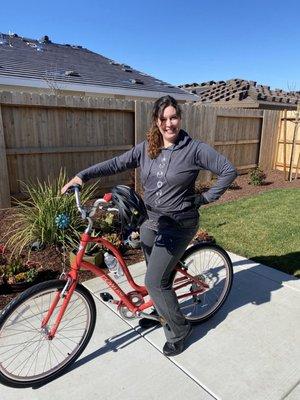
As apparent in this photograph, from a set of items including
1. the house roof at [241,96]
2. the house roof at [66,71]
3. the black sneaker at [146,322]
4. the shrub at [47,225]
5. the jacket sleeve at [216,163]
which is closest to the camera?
the jacket sleeve at [216,163]

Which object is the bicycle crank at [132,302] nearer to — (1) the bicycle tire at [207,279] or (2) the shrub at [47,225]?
(1) the bicycle tire at [207,279]

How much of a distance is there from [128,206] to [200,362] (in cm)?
137

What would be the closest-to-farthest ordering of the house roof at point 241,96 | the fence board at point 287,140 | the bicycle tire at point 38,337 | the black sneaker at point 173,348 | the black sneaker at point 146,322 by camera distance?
the bicycle tire at point 38,337 < the black sneaker at point 173,348 < the black sneaker at point 146,322 < the fence board at point 287,140 < the house roof at point 241,96

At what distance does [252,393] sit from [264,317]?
968 mm

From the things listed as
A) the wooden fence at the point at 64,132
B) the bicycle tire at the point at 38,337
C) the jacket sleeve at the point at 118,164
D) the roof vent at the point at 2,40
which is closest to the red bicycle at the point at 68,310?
the bicycle tire at the point at 38,337

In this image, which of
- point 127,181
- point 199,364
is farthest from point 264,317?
point 127,181

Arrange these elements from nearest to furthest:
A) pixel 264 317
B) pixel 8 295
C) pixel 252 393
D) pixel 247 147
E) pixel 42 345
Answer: pixel 252 393 < pixel 42 345 < pixel 264 317 < pixel 8 295 < pixel 247 147

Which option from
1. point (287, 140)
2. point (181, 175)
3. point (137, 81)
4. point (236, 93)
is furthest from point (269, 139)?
point (181, 175)

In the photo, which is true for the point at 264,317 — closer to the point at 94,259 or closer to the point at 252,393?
the point at 252,393

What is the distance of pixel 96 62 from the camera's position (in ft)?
49.9

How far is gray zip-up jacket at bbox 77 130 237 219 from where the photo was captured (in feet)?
7.75

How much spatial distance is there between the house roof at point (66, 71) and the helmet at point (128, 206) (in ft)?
29.7

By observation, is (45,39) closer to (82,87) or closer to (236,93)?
(82,87)

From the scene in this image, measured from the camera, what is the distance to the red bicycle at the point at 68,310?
222 cm
